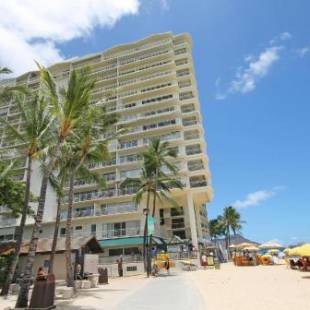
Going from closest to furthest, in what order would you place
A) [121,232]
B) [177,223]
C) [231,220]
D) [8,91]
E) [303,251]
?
[8,91] → [303,251] → [121,232] → [177,223] → [231,220]

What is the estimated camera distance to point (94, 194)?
45.1 metres

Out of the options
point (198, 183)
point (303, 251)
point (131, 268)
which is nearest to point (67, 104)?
point (303, 251)

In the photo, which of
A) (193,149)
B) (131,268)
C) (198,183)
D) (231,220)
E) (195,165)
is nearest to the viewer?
(131,268)

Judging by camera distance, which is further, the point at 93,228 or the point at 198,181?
the point at 198,181

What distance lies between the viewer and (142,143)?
47781 millimetres

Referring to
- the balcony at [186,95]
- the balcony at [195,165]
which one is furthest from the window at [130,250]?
the balcony at [186,95]

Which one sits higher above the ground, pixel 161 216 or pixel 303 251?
pixel 161 216

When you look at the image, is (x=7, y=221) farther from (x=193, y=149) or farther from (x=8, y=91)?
(x=8, y=91)

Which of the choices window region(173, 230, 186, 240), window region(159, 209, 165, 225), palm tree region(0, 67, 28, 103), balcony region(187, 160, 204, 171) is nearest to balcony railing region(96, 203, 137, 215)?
window region(159, 209, 165, 225)

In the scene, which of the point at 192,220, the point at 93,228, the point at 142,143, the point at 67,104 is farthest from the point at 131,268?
the point at 142,143

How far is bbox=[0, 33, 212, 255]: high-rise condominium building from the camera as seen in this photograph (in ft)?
137

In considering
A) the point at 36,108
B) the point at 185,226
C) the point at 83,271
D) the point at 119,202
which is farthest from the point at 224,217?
the point at 36,108

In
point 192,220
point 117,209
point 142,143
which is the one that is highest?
point 142,143

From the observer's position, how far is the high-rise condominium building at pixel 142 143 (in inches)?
1647
